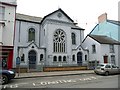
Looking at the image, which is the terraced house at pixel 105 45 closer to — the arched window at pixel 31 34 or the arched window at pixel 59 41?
the arched window at pixel 59 41

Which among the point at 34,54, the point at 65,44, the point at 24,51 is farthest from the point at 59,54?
the point at 24,51

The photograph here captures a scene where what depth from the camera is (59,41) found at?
2927 cm

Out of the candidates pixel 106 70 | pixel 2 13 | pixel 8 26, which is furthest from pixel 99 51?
pixel 2 13

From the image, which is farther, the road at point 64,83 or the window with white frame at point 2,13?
the window with white frame at point 2,13

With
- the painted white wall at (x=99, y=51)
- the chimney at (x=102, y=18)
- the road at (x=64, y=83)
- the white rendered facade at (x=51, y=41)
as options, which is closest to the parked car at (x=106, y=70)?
the road at (x=64, y=83)

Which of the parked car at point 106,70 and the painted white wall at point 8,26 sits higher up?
the painted white wall at point 8,26

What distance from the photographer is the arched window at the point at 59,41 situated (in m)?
28.8

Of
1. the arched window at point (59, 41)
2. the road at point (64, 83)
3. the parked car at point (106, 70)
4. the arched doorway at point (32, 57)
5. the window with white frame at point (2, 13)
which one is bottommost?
the road at point (64, 83)

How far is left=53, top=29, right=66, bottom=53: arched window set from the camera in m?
28.8

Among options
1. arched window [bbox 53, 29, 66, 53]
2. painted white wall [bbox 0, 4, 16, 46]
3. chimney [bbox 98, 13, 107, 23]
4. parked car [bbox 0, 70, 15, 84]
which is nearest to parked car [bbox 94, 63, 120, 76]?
arched window [bbox 53, 29, 66, 53]

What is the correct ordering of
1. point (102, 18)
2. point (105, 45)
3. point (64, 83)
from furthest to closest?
point (102, 18)
point (105, 45)
point (64, 83)

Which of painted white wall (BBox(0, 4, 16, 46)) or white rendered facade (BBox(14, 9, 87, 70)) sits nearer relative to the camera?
painted white wall (BBox(0, 4, 16, 46))

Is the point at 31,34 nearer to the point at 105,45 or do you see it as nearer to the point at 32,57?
the point at 32,57

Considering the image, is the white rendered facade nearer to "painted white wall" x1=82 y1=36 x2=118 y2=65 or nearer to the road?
"painted white wall" x1=82 y1=36 x2=118 y2=65
